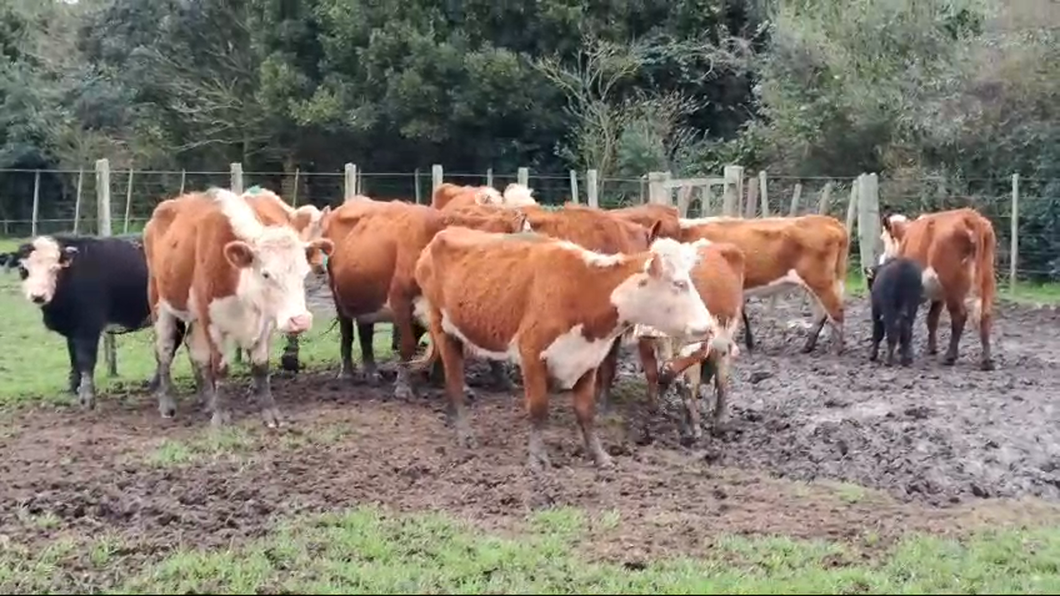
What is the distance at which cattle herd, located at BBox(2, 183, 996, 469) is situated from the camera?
7.95 meters

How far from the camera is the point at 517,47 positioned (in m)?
28.7

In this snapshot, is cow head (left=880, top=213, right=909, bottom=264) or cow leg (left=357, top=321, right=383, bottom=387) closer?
cow leg (left=357, top=321, right=383, bottom=387)

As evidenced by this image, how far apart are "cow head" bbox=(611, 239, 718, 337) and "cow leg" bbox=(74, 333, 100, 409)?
466cm

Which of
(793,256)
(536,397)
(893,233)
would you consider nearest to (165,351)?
(536,397)

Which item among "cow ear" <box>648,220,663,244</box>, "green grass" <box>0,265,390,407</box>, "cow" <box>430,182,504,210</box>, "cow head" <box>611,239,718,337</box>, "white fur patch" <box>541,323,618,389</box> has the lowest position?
"green grass" <box>0,265,390,407</box>

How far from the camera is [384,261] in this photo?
10672mm

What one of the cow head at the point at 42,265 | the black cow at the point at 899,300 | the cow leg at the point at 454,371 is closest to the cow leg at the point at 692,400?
the cow leg at the point at 454,371

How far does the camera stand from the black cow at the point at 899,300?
1234 cm

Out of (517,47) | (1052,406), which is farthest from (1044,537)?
(517,47)

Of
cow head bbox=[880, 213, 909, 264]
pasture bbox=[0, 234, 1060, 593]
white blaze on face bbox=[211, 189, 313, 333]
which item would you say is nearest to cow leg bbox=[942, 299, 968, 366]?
pasture bbox=[0, 234, 1060, 593]

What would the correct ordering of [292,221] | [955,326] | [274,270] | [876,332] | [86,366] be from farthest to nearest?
[876,332] < [955,326] < [292,221] < [86,366] < [274,270]

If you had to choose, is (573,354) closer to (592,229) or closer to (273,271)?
(273,271)

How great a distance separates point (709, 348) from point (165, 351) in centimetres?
415

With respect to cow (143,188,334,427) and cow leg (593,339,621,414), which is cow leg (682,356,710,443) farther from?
cow (143,188,334,427)
